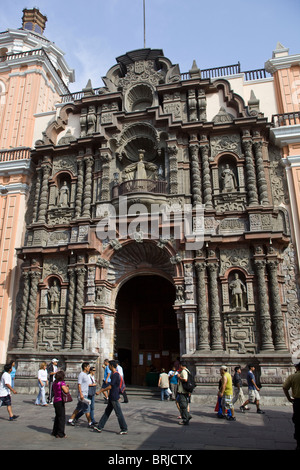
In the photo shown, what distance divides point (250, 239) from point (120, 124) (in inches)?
342

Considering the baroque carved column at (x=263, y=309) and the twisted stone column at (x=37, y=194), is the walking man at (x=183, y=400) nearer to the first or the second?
the baroque carved column at (x=263, y=309)

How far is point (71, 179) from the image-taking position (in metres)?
18.8

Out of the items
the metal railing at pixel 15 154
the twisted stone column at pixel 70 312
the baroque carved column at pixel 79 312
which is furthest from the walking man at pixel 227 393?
the metal railing at pixel 15 154

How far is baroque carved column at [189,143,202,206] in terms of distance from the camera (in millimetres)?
16344

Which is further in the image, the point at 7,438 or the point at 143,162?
the point at 143,162

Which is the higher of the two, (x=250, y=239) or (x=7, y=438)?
(x=250, y=239)

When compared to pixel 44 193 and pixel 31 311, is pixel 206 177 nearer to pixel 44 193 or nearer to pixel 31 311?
pixel 44 193

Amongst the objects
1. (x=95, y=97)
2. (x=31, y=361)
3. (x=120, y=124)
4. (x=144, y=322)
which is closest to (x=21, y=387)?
(x=31, y=361)

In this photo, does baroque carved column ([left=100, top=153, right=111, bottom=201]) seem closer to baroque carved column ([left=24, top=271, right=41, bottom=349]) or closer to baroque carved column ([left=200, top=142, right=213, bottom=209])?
baroque carved column ([left=200, top=142, right=213, bottom=209])

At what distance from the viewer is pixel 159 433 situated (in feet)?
26.5
